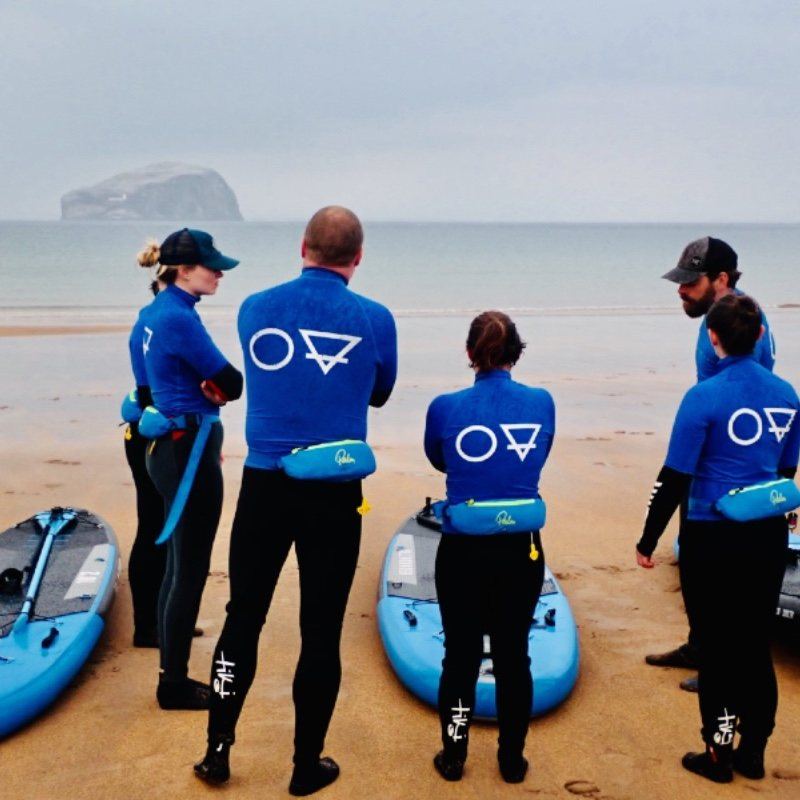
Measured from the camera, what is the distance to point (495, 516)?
312cm

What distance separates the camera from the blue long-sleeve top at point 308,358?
2930mm

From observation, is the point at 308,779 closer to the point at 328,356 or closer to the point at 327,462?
the point at 327,462

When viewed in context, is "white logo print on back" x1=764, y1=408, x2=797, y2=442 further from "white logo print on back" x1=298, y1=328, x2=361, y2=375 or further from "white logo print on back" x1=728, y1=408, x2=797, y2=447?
"white logo print on back" x1=298, y1=328, x2=361, y2=375

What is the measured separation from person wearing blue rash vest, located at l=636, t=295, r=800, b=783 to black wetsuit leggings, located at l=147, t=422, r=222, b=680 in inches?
66.6

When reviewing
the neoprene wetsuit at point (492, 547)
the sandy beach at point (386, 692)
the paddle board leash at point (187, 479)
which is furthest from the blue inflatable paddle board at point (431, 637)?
the paddle board leash at point (187, 479)

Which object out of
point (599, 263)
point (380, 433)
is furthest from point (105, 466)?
point (599, 263)

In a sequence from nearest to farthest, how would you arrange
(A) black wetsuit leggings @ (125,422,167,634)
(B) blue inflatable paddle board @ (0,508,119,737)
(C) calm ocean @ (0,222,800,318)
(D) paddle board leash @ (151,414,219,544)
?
(D) paddle board leash @ (151,414,219,544) → (B) blue inflatable paddle board @ (0,508,119,737) → (A) black wetsuit leggings @ (125,422,167,634) → (C) calm ocean @ (0,222,800,318)

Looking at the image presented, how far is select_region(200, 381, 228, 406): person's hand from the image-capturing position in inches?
140

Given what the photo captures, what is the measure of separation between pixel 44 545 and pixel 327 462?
290 cm

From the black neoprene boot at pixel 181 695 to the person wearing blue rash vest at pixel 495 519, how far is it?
3.63 ft

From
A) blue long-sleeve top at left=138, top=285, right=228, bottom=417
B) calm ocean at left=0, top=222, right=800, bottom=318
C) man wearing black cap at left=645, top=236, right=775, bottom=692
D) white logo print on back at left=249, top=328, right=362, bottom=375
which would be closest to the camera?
white logo print on back at left=249, top=328, right=362, bottom=375

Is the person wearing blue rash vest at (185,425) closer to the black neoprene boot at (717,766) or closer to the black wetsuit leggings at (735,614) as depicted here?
the black wetsuit leggings at (735,614)

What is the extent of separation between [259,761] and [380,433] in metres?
5.98

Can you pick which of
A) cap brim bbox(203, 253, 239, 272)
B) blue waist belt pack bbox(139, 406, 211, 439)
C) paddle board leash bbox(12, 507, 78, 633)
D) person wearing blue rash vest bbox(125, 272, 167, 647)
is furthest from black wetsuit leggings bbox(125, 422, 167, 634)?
cap brim bbox(203, 253, 239, 272)
